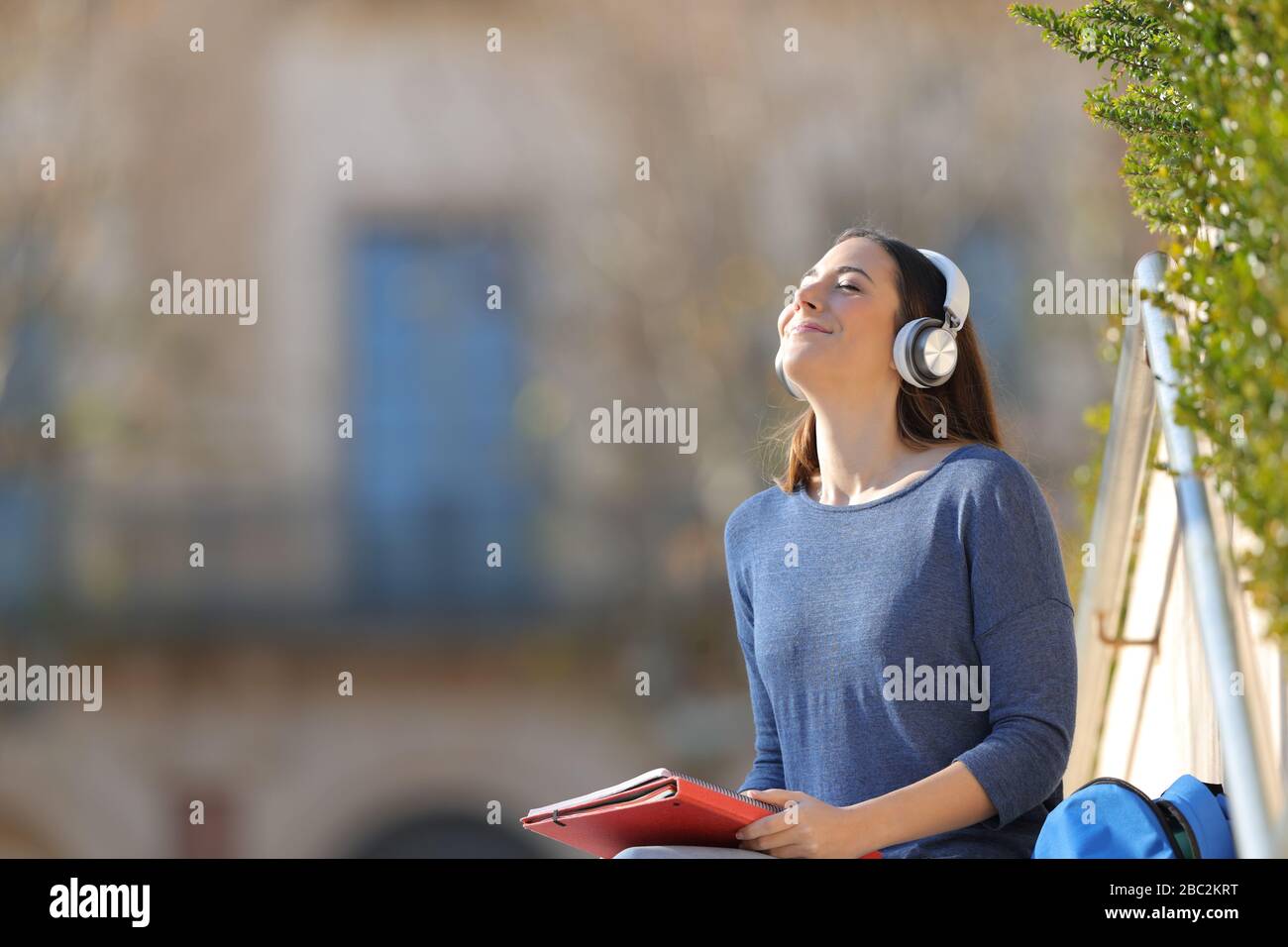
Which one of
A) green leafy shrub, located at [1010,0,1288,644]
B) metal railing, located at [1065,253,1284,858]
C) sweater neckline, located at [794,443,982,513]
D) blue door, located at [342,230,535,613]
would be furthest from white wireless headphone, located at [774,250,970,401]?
blue door, located at [342,230,535,613]

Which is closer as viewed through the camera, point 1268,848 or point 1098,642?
point 1268,848

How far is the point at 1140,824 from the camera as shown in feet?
5.51

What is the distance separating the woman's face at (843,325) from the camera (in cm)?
227

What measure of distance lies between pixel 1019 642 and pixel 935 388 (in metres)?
0.51

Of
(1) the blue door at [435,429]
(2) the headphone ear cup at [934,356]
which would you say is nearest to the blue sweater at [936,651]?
(2) the headphone ear cup at [934,356]

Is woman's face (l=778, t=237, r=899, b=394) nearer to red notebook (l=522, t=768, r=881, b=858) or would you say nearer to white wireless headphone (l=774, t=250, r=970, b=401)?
white wireless headphone (l=774, t=250, r=970, b=401)

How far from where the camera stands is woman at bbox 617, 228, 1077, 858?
6.29ft

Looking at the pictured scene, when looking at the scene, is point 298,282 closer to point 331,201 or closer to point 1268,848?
point 331,201

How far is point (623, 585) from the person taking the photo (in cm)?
1163

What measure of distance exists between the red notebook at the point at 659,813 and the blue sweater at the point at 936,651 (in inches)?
8.3

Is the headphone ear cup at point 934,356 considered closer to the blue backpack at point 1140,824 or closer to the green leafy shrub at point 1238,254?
the green leafy shrub at point 1238,254

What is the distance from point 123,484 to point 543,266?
3.47 meters

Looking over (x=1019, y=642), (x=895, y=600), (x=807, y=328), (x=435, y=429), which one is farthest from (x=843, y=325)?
(x=435, y=429)

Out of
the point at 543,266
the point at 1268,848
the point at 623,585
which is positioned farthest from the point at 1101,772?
the point at 543,266
